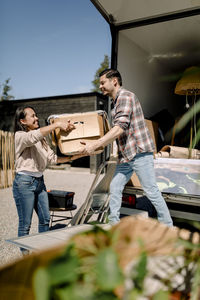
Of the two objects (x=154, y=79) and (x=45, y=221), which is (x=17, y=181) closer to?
(x=45, y=221)

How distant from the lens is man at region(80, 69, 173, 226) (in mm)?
2701

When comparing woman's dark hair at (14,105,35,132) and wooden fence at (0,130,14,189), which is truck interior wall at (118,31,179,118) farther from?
wooden fence at (0,130,14,189)

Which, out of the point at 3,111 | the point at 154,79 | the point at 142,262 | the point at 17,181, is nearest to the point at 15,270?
the point at 142,262

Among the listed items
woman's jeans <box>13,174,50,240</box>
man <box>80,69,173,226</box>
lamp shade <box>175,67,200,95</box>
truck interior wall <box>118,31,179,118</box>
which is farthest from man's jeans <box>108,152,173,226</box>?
lamp shade <box>175,67,200,95</box>

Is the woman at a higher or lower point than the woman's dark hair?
lower

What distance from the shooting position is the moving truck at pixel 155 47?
3455 millimetres

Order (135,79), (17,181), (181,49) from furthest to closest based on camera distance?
(181,49) < (135,79) < (17,181)

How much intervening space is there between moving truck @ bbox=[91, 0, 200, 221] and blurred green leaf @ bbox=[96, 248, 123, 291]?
2748mm

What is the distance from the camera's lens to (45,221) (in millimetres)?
2826

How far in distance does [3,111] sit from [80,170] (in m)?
6.00

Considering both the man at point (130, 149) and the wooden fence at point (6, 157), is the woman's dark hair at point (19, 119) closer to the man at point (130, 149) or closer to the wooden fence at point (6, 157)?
the man at point (130, 149)

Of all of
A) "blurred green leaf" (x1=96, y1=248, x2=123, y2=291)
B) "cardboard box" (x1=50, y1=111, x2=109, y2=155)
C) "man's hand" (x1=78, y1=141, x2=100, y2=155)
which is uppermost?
"cardboard box" (x1=50, y1=111, x2=109, y2=155)

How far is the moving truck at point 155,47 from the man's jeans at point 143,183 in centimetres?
46

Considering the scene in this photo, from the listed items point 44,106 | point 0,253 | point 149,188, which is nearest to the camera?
point 149,188
